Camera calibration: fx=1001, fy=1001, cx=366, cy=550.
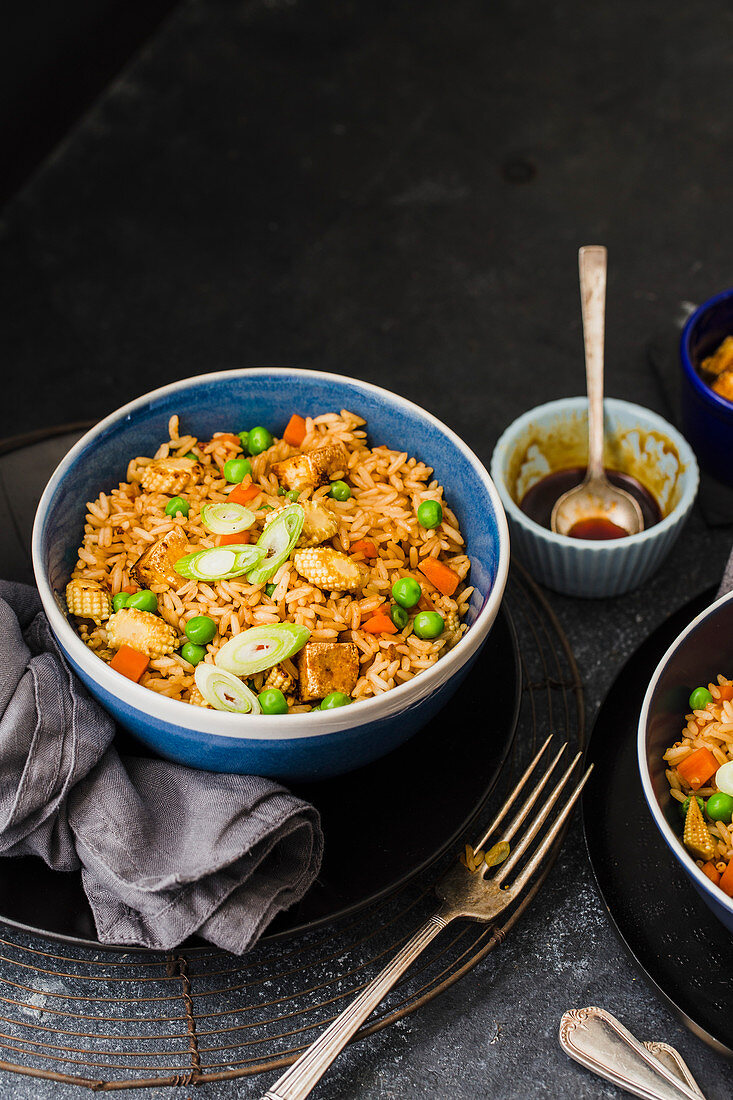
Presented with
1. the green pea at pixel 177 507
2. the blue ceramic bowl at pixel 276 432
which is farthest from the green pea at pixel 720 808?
the green pea at pixel 177 507

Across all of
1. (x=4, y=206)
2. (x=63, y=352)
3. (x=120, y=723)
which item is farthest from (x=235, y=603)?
(x=4, y=206)

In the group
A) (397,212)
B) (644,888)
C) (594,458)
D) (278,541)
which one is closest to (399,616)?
(278,541)

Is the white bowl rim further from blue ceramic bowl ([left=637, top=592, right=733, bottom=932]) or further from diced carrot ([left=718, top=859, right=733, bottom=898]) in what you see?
diced carrot ([left=718, top=859, right=733, bottom=898])

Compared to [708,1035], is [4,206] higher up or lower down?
higher up

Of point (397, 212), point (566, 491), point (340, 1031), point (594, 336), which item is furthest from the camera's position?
point (397, 212)

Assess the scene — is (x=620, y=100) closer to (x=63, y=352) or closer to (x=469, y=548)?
(x=63, y=352)

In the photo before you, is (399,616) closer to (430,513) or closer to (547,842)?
(430,513)

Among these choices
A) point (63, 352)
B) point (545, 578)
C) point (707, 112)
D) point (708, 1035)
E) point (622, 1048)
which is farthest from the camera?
point (707, 112)
